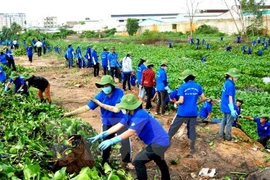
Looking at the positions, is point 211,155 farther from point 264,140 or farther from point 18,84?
point 18,84

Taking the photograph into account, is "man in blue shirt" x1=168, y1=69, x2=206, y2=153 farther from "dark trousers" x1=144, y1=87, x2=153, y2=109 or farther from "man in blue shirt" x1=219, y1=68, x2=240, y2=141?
"dark trousers" x1=144, y1=87, x2=153, y2=109

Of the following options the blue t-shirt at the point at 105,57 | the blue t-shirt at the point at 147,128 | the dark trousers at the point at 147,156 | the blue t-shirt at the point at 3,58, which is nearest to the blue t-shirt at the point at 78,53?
the blue t-shirt at the point at 3,58

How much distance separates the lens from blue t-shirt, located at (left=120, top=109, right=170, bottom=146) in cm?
459

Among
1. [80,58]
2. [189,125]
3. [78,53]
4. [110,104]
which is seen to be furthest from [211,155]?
[80,58]

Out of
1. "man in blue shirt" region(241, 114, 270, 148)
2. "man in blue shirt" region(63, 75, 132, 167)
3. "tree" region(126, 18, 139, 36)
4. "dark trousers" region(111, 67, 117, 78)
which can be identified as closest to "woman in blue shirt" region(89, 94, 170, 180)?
"man in blue shirt" region(63, 75, 132, 167)

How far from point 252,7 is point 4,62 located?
28.6 meters

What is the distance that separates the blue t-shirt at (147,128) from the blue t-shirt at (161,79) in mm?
4555

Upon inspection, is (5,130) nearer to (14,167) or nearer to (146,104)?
(14,167)

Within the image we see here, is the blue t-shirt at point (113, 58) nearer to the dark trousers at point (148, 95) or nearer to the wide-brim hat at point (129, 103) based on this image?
the dark trousers at point (148, 95)

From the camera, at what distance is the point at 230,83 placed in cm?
686

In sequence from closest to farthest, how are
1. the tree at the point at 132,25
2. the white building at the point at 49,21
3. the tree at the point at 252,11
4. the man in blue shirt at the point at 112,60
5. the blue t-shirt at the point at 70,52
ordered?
1. the man in blue shirt at the point at 112,60
2. the blue t-shirt at the point at 70,52
3. the tree at the point at 252,11
4. the tree at the point at 132,25
5. the white building at the point at 49,21

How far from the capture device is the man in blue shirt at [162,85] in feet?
30.5

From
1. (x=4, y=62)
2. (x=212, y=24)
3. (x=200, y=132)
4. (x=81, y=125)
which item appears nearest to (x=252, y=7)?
(x=212, y=24)

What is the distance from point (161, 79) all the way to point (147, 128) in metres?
4.70
